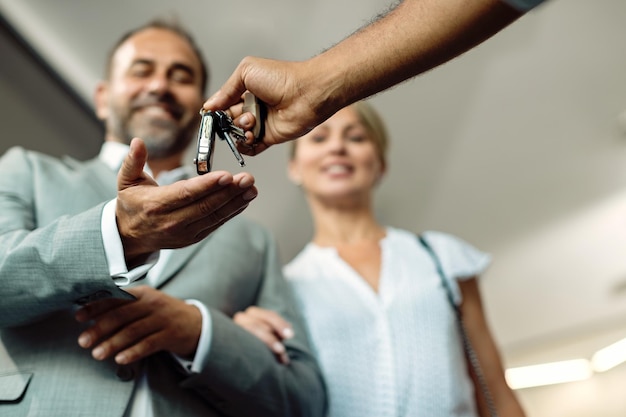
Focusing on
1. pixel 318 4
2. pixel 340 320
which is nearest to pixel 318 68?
pixel 340 320

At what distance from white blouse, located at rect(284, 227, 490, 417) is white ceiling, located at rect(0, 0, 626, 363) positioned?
0.52 meters

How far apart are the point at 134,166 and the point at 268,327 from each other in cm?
37

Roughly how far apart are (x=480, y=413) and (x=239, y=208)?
2.45ft

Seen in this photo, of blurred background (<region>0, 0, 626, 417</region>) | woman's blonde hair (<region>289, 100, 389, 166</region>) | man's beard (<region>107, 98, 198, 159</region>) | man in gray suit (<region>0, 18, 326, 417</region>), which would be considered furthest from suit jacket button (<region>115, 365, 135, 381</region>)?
blurred background (<region>0, 0, 626, 417</region>)

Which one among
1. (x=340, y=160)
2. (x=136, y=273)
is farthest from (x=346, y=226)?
(x=136, y=273)

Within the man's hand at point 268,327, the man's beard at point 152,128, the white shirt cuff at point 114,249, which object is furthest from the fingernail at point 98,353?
the man's beard at point 152,128

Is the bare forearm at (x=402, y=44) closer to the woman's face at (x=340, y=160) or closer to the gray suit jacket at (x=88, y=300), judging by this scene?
the gray suit jacket at (x=88, y=300)

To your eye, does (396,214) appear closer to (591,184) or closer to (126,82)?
(591,184)

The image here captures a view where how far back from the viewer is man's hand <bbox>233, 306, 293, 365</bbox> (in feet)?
2.67

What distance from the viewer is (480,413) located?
1093 mm

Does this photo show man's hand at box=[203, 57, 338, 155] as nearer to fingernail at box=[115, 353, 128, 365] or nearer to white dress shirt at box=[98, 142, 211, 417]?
white dress shirt at box=[98, 142, 211, 417]

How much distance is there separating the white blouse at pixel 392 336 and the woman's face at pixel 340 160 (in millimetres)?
178

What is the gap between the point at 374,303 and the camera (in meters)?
1.06

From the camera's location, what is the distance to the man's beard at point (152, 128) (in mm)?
1101
